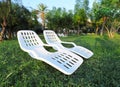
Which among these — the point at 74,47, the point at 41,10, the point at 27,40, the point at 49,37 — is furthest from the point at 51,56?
the point at 41,10

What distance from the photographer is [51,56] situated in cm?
447

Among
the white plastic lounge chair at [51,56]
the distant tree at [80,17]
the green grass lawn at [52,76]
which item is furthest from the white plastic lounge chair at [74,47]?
the distant tree at [80,17]

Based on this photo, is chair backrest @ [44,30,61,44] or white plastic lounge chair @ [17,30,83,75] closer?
white plastic lounge chair @ [17,30,83,75]

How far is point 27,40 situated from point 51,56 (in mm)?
1207

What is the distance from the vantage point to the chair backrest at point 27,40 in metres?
4.98

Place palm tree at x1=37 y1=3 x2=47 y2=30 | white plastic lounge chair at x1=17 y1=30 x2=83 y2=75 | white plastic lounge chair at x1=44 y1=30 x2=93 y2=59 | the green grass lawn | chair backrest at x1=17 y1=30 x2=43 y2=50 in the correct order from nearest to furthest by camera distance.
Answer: the green grass lawn
white plastic lounge chair at x1=17 y1=30 x2=83 y2=75
chair backrest at x1=17 y1=30 x2=43 y2=50
white plastic lounge chair at x1=44 y1=30 x2=93 y2=59
palm tree at x1=37 y1=3 x2=47 y2=30

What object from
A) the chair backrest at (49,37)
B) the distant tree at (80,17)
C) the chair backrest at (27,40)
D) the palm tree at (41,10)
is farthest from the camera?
the palm tree at (41,10)

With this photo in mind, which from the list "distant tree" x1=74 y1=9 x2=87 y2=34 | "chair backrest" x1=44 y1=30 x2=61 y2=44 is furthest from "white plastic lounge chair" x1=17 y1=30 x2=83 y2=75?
"distant tree" x1=74 y1=9 x2=87 y2=34

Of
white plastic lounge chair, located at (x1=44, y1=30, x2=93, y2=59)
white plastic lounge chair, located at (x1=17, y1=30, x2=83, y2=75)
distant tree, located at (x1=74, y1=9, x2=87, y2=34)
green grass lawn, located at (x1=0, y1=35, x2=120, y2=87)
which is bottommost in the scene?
distant tree, located at (x1=74, y1=9, x2=87, y2=34)

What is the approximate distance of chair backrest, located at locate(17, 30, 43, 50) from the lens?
16.3 feet

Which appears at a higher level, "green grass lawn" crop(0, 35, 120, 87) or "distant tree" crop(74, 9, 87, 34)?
"green grass lawn" crop(0, 35, 120, 87)

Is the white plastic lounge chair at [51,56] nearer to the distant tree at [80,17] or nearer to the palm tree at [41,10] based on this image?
the distant tree at [80,17]

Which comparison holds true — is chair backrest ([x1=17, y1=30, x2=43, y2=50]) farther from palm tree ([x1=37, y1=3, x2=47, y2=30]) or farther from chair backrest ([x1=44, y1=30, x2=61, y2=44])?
palm tree ([x1=37, y1=3, x2=47, y2=30])

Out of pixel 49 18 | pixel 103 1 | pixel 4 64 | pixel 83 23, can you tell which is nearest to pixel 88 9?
pixel 83 23
